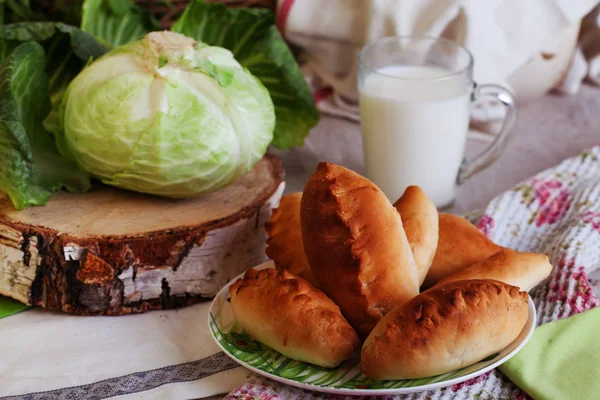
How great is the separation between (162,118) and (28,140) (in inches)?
8.4

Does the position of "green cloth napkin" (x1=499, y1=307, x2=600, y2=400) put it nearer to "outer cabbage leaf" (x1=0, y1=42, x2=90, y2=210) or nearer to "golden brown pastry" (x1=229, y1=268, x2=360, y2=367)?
"golden brown pastry" (x1=229, y1=268, x2=360, y2=367)

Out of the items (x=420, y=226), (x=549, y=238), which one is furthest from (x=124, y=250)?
(x=549, y=238)

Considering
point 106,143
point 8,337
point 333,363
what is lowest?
point 8,337

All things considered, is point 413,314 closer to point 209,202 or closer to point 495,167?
point 209,202

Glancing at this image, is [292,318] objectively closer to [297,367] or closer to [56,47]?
[297,367]

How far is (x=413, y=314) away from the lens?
2.41 ft

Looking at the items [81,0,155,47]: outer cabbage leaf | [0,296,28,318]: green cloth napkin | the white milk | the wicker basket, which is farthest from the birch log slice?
the wicker basket

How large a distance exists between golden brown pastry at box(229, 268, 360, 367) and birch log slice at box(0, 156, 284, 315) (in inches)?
6.6

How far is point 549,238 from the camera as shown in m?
1.11

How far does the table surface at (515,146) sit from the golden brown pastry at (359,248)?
0.49 meters

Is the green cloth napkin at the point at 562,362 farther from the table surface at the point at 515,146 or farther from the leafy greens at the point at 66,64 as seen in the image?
the leafy greens at the point at 66,64

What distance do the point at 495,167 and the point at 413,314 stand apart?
0.75 meters

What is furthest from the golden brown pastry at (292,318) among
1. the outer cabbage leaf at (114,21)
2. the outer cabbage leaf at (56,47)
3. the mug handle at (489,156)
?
the outer cabbage leaf at (114,21)

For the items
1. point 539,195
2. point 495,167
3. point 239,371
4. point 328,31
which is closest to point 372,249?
point 239,371
